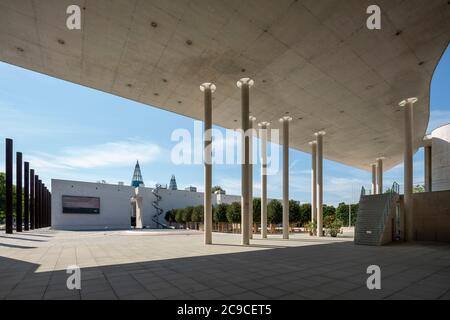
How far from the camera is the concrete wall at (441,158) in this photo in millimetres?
23938

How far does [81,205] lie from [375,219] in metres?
37.6

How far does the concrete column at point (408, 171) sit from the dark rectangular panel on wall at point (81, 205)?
3867 cm

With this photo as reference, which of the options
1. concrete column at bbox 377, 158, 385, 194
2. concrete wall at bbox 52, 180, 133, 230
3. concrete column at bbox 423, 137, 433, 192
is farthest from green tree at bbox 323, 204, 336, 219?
concrete wall at bbox 52, 180, 133, 230

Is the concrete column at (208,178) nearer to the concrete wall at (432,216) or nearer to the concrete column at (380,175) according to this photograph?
the concrete wall at (432,216)

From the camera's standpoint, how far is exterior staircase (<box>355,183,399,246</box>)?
1443cm

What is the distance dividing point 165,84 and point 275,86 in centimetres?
659

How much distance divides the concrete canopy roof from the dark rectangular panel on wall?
1068 inches

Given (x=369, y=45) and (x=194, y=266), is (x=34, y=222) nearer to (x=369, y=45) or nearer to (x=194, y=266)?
(x=194, y=266)

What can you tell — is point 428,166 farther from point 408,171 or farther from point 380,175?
point 408,171

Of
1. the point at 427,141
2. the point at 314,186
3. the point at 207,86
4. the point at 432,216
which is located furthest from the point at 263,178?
the point at 427,141

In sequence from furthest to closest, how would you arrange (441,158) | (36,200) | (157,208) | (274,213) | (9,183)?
(157,208) → (36,200) → (274,213) → (441,158) → (9,183)

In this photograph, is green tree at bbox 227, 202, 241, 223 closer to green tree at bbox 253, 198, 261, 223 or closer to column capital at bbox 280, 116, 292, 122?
green tree at bbox 253, 198, 261, 223

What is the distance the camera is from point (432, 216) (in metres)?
16.0
